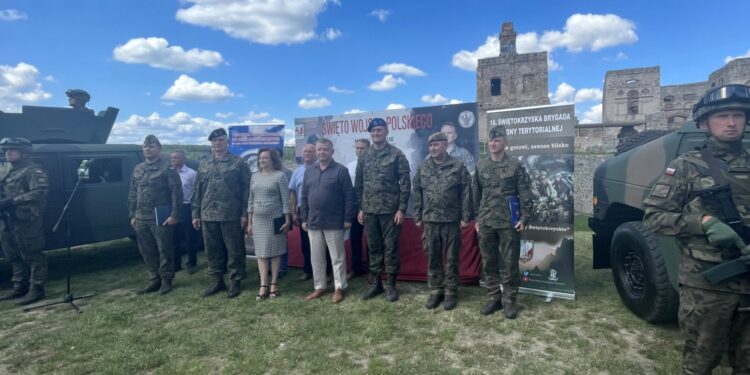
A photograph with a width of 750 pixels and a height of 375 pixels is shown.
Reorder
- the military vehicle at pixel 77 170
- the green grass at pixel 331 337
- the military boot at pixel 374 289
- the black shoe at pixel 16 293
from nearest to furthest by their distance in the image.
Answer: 1. the green grass at pixel 331 337
2. the military boot at pixel 374 289
3. the black shoe at pixel 16 293
4. the military vehicle at pixel 77 170

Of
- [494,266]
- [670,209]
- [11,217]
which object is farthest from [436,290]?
[11,217]

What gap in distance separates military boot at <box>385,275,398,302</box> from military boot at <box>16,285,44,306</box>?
14.4 feet

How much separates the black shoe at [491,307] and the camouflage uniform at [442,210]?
0.38m

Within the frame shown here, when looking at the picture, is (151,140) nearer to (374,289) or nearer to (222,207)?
(222,207)

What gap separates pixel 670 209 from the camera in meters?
2.38

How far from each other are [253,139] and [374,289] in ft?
12.0

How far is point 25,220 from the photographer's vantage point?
491 cm

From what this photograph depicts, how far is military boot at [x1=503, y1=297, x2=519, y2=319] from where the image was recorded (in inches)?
157

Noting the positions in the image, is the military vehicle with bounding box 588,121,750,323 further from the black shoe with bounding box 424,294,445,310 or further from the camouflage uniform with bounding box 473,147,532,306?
the black shoe with bounding box 424,294,445,310

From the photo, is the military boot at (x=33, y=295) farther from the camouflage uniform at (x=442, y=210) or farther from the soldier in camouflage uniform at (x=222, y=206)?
the camouflage uniform at (x=442, y=210)

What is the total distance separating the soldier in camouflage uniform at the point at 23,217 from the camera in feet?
16.1

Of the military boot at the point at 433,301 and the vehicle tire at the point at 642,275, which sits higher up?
the vehicle tire at the point at 642,275

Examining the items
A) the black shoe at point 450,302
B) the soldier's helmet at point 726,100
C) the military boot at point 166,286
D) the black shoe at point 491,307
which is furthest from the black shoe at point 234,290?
the soldier's helmet at point 726,100

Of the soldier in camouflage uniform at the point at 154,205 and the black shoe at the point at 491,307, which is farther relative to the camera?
the soldier in camouflage uniform at the point at 154,205
